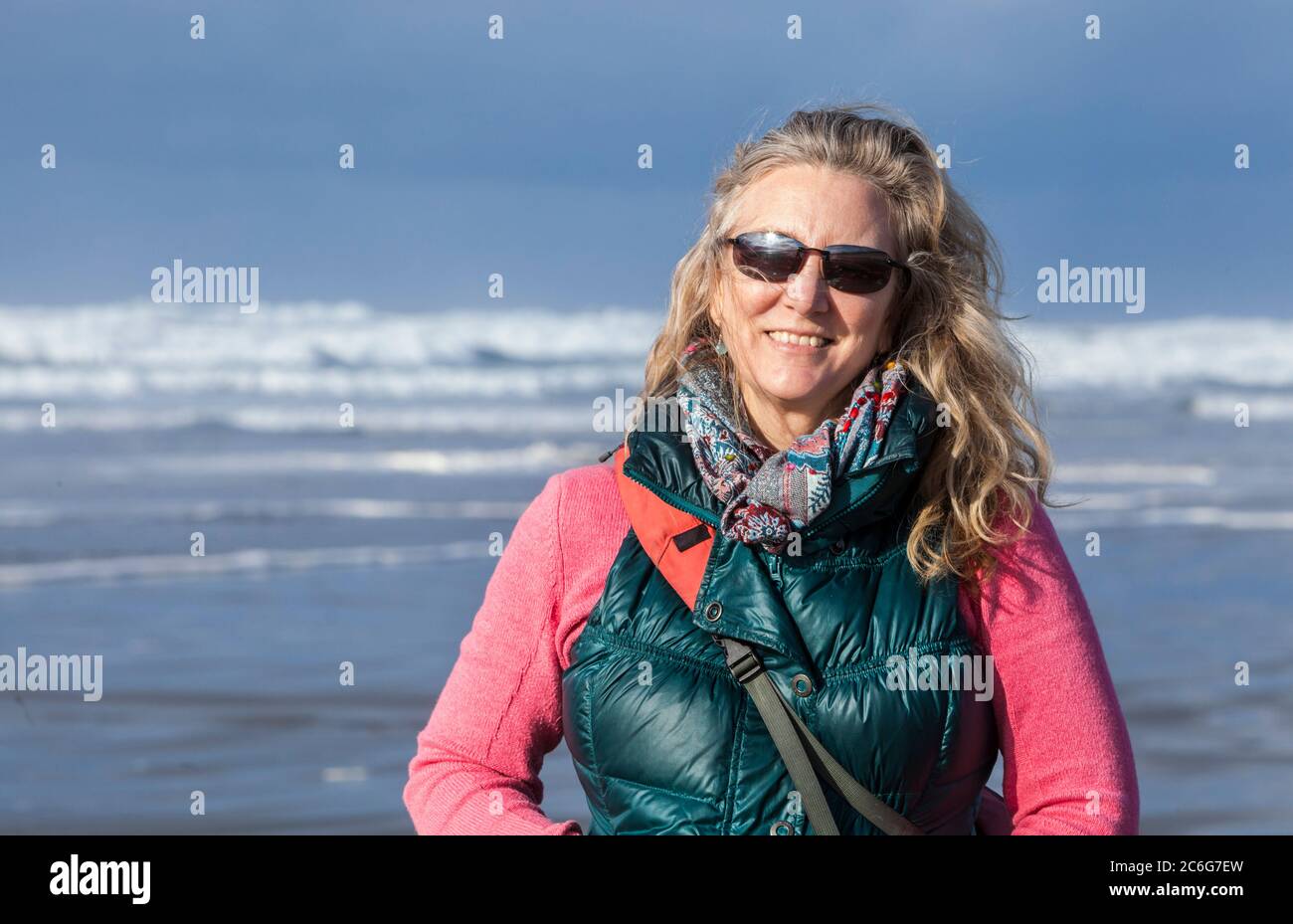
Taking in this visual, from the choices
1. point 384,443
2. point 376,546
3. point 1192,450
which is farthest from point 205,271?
point 1192,450

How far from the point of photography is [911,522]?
8.66ft

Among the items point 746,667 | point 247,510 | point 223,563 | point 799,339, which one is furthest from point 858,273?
point 247,510

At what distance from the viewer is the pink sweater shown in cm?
254

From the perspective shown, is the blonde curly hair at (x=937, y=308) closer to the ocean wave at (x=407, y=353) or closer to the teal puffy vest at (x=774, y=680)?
the teal puffy vest at (x=774, y=680)

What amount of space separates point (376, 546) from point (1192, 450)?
10.9m

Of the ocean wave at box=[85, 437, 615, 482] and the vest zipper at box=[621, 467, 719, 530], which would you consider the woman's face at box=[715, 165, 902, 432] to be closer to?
the vest zipper at box=[621, 467, 719, 530]

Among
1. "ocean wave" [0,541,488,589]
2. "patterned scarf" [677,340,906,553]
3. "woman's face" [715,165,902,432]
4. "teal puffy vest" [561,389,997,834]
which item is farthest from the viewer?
"ocean wave" [0,541,488,589]

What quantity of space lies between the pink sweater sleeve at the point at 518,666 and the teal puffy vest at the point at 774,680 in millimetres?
70

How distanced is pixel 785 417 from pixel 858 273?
33cm

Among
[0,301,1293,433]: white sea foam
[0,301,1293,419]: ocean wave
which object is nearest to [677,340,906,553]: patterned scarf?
[0,301,1293,433]: white sea foam

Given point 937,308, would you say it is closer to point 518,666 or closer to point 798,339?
point 798,339

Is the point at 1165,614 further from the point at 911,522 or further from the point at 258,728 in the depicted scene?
the point at 911,522

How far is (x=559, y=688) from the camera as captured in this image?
2.68m

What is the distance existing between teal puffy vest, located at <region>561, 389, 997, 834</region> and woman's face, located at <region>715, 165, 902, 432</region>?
0.24 metres
